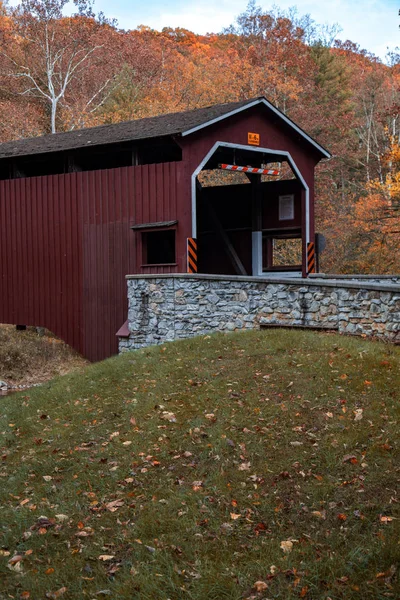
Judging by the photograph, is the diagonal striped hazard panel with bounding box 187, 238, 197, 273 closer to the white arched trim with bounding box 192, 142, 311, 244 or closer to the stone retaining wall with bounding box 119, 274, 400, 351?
the white arched trim with bounding box 192, 142, 311, 244

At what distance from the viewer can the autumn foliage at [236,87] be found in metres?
27.9

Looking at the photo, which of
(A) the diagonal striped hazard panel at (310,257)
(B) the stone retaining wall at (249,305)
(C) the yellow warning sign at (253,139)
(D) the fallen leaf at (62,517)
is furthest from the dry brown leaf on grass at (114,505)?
(A) the diagonal striped hazard panel at (310,257)

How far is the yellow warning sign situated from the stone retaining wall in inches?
157

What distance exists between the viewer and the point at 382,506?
5.55 meters

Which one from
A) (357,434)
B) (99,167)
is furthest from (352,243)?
(357,434)

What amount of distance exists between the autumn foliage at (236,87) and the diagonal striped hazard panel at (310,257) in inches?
275

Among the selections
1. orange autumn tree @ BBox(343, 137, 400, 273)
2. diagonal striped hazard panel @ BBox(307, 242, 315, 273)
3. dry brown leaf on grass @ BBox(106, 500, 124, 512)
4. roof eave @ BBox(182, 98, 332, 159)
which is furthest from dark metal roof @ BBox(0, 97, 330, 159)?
dry brown leaf on grass @ BBox(106, 500, 124, 512)

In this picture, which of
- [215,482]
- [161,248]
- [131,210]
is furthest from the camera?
[161,248]

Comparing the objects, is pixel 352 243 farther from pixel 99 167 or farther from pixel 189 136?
pixel 189 136

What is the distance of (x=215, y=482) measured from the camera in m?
6.33

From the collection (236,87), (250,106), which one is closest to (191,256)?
(250,106)

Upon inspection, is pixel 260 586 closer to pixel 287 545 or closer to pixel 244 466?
pixel 287 545

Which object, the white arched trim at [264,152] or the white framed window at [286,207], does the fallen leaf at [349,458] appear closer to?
the white arched trim at [264,152]

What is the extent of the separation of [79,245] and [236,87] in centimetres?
1554
